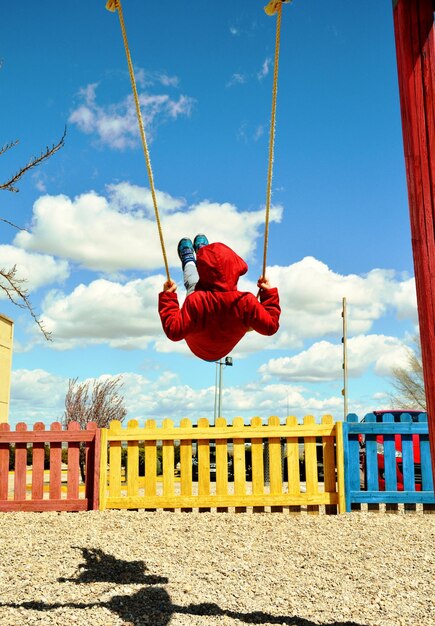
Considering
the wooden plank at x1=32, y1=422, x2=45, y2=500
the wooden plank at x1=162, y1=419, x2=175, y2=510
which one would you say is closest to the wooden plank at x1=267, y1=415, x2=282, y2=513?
the wooden plank at x1=162, y1=419, x2=175, y2=510

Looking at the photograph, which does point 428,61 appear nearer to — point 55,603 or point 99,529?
point 55,603

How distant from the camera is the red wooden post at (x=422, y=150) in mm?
3070

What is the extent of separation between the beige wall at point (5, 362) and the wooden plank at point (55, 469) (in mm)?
15989

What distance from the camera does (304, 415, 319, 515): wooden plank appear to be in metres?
8.78

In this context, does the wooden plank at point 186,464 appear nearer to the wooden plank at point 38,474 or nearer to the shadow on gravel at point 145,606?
the wooden plank at point 38,474

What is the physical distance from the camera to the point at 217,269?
430 centimetres

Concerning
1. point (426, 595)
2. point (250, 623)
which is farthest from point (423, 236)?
point (426, 595)

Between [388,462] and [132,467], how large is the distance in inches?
156

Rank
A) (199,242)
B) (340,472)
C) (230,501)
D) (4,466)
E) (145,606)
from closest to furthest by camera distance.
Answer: (145,606) → (199,242) → (230,501) → (340,472) → (4,466)

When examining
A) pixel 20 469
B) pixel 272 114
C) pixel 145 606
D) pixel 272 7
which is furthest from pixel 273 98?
pixel 20 469

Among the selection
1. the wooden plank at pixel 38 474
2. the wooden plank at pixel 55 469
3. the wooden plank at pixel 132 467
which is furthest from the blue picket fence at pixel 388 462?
the wooden plank at pixel 38 474

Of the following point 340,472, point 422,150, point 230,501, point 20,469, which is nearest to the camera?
point 422,150

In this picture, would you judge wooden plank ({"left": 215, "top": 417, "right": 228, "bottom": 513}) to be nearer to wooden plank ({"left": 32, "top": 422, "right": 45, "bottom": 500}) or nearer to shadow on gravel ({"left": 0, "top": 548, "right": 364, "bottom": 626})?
wooden plank ({"left": 32, "top": 422, "right": 45, "bottom": 500})

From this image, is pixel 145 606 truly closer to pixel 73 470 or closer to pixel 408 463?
pixel 73 470
